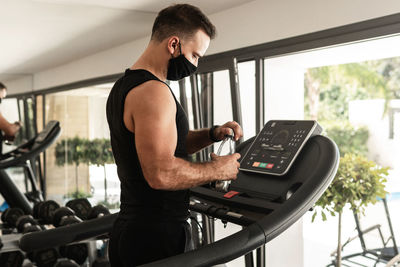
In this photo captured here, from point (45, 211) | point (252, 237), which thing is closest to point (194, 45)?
point (252, 237)

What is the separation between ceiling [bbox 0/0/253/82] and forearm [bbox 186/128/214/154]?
1.69 metres

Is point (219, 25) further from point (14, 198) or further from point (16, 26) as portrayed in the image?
point (14, 198)

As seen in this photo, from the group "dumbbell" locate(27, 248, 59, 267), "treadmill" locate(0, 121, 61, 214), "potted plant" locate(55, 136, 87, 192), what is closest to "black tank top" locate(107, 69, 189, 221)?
"dumbbell" locate(27, 248, 59, 267)

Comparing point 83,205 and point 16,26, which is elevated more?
point 16,26

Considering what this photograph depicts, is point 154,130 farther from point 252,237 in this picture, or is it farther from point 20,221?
point 20,221

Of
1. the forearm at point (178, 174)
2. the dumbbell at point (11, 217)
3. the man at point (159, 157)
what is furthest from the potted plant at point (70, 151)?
the forearm at point (178, 174)

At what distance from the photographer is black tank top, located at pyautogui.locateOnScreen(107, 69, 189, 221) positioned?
138cm

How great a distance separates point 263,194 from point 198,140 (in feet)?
1.11

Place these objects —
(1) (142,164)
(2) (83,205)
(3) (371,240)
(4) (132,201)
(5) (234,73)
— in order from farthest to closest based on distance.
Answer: (2) (83,205)
(5) (234,73)
(3) (371,240)
(4) (132,201)
(1) (142,164)

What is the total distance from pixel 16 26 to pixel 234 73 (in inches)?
73.5

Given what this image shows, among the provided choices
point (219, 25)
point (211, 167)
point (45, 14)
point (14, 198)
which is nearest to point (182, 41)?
point (211, 167)

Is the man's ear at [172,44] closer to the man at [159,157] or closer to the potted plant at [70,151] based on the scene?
the man at [159,157]

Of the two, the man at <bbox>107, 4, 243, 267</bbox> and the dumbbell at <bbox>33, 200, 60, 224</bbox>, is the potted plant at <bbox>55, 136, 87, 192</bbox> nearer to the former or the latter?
the dumbbell at <bbox>33, 200, 60, 224</bbox>

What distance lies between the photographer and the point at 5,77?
4.46m
